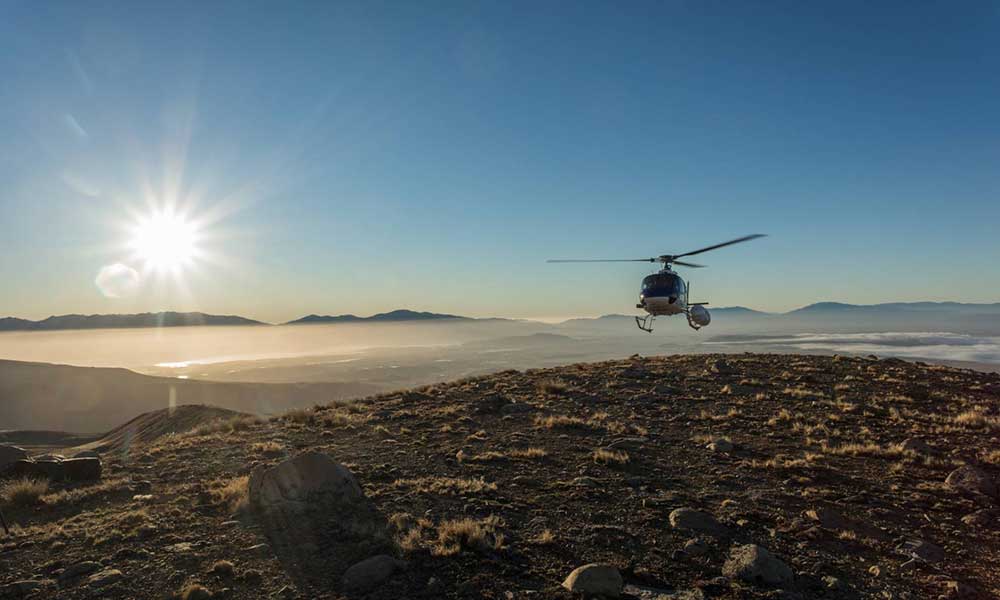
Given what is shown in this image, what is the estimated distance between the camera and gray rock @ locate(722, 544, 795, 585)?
7664 mm

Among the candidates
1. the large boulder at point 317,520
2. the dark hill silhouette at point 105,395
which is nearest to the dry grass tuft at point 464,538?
the large boulder at point 317,520

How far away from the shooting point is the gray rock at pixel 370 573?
7.60 metres

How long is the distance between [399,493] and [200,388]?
148843 millimetres

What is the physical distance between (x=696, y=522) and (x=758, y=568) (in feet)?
6.14

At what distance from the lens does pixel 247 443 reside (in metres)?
17.7

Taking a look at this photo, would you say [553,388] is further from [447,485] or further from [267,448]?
[447,485]

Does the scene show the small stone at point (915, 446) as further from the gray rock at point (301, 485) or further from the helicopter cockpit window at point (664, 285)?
the gray rock at point (301, 485)

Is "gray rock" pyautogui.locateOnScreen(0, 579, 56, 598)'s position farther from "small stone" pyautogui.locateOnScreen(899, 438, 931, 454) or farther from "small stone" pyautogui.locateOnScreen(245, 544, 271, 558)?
"small stone" pyautogui.locateOnScreen(899, 438, 931, 454)

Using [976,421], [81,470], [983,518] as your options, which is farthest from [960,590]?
[81,470]

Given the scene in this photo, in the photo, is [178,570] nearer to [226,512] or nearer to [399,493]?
[226,512]

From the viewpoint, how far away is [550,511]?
34.1 feet

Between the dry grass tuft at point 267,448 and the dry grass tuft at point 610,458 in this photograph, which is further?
the dry grass tuft at point 267,448

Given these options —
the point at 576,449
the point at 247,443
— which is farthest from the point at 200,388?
the point at 576,449

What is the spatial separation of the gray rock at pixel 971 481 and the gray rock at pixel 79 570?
58.1 ft
